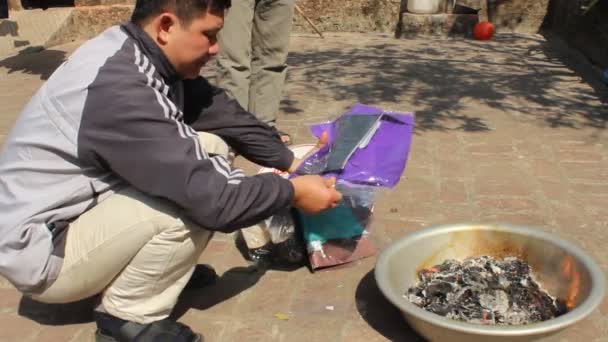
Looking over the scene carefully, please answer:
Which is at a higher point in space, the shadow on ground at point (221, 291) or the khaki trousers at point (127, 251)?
the khaki trousers at point (127, 251)

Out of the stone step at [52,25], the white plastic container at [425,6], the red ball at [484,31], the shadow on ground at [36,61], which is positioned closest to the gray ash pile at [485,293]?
the shadow on ground at [36,61]

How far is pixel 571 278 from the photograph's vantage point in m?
2.29

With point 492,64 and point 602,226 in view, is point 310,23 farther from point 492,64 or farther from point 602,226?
point 602,226

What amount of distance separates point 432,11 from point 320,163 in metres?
6.83

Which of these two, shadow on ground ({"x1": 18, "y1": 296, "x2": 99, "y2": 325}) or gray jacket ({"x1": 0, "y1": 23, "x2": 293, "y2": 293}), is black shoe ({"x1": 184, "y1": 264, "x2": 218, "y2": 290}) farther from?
gray jacket ({"x1": 0, "y1": 23, "x2": 293, "y2": 293})

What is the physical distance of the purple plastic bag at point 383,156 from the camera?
8.21 feet

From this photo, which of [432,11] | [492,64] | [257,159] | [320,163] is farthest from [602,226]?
[432,11]

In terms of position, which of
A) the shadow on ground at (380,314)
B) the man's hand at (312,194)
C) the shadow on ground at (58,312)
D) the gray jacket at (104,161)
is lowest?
the shadow on ground at (58,312)

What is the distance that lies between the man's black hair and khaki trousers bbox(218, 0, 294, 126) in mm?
1814

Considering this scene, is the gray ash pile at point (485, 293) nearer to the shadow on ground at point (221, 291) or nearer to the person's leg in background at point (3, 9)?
the shadow on ground at point (221, 291)

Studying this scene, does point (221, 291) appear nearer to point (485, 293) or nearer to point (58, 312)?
point (58, 312)

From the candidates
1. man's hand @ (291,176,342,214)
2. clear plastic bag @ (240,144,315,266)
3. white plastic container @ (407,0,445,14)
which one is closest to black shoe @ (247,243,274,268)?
clear plastic bag @ (240,144,315,266)

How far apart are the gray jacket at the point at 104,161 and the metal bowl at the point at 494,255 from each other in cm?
56

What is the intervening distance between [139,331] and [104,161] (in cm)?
63
